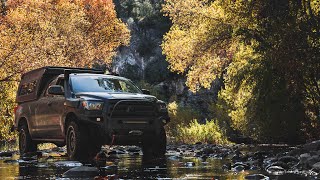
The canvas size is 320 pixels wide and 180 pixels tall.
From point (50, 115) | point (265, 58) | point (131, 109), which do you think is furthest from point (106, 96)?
point (265, 58)

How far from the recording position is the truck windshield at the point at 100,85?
43.7ft

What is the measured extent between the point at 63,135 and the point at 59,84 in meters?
1.59

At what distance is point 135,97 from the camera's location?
12.7m

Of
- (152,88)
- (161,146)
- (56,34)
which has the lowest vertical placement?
(161,146)

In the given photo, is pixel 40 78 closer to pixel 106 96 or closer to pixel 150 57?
pixel 106 96

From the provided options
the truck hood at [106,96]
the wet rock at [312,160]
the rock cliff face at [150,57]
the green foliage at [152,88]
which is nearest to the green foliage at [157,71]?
the rock cliff face at [150,57]

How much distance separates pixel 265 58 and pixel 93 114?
32.9ft

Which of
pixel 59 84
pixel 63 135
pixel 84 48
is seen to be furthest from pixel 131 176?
pixel 84 48

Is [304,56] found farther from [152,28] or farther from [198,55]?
[152,28]

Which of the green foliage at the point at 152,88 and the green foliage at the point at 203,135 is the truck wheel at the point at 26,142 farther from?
the green foliage at the point at 152,88

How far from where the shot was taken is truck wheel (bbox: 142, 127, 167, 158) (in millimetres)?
13520

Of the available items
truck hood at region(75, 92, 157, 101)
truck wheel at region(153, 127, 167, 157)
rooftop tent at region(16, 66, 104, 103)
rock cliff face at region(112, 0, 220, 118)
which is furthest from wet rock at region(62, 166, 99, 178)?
rock cliff face at region(112, 0, 220, 118)

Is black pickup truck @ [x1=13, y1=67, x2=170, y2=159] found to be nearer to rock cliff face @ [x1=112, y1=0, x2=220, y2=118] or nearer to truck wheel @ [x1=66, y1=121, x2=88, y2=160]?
truck wheel @ [x1=66, y1=121, x2=88, y2=160]

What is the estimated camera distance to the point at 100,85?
13641 millimetres
